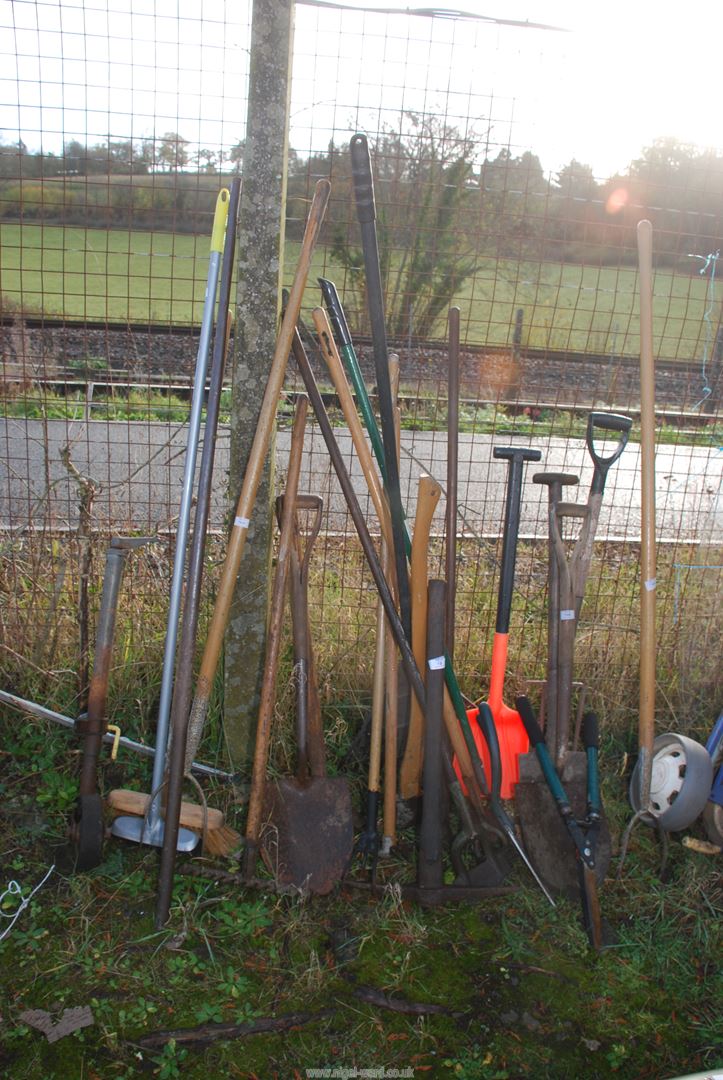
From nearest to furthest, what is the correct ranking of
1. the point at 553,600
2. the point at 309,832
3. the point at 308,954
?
1. the point at 308,954
2. the point at 309,832
3. the point at 553,600

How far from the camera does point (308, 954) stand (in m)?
2.54

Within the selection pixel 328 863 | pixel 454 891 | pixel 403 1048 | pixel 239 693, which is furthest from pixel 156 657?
pixel 403 1048

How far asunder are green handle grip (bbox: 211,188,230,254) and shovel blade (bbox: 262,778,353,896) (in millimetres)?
1833

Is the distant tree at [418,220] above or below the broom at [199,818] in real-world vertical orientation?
above

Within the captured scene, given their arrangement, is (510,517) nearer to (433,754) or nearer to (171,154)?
(433,754)

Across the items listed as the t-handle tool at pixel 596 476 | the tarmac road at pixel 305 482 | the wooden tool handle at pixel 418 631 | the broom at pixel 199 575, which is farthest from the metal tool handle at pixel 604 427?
the broom at pixel 199 575

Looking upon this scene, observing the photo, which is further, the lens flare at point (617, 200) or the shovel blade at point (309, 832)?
the lens flare at point (617, 200)

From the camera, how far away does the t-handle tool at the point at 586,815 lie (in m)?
2.66

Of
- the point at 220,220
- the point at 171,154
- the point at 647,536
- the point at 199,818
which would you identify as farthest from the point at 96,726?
the point at 171,154

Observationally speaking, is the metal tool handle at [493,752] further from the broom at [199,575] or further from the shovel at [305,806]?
the broom at [199,575]

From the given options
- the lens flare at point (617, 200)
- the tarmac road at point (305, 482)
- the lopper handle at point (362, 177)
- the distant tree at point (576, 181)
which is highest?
the distant tree at point (576, 181)

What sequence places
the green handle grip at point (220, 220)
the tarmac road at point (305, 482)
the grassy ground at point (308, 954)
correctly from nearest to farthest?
the grassy ground at point (308, 954) → the green handle grip at point (220, 220) → the tarmac road at point (305, 482)

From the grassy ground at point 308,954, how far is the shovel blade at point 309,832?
91 millimetres

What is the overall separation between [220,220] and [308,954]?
2321 mm
